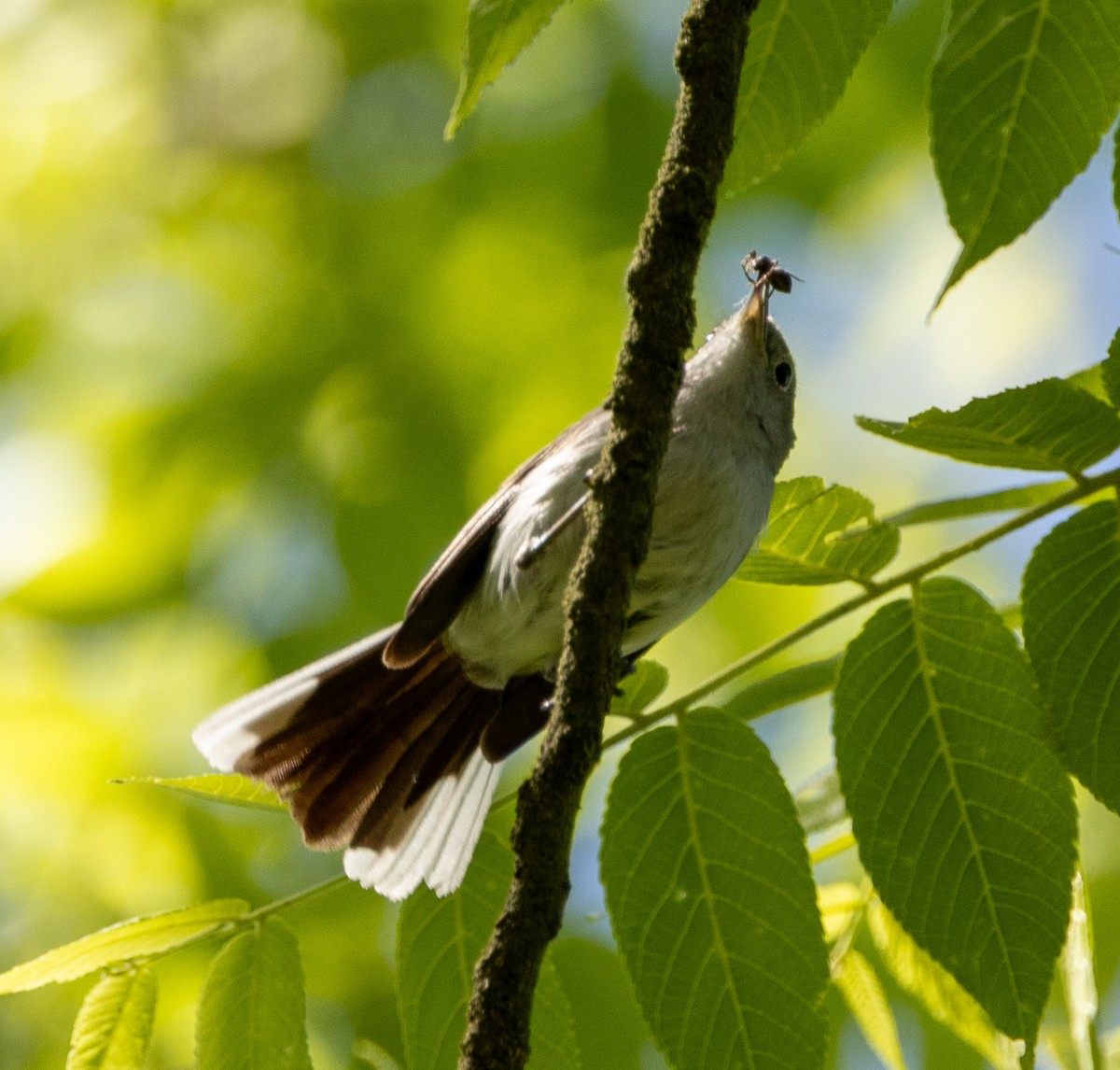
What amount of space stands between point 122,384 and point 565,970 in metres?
2.39

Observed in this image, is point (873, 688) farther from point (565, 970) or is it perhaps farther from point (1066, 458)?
point (565, 970)

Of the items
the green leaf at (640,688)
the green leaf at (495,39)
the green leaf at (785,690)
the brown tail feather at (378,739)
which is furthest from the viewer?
the brown tail feather at (378,739)

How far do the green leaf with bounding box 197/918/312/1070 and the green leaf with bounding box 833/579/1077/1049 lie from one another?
3.35 ft

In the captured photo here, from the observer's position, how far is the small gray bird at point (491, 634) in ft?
11.2

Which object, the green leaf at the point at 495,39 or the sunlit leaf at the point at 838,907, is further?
the sunlit leaf at the point at 838,907

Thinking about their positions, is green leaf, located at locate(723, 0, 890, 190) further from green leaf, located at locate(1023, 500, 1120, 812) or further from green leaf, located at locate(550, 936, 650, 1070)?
green leaf, located at locate(550, 936, 650, 1070)

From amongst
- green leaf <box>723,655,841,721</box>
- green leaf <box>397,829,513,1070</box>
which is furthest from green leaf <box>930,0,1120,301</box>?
green leaf <box>397,829,513,1070</box>

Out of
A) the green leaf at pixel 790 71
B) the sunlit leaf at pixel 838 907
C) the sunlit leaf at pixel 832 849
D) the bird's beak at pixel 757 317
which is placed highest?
the bird's beak at pixel 757 317

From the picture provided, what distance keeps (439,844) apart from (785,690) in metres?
0.92

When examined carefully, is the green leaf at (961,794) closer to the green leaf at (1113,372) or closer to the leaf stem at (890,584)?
the leaf stem at (890,584)

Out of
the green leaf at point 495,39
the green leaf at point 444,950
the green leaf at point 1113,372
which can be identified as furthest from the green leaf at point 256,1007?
the green leaf at point 1113,372

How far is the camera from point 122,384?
4531 mm

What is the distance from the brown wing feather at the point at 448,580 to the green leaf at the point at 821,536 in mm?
1147

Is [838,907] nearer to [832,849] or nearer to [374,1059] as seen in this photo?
[832,849]
